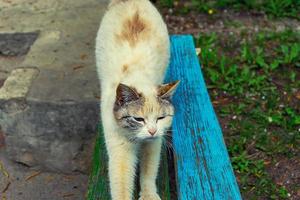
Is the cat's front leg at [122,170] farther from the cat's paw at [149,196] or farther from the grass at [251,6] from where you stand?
the grass at [251,6]

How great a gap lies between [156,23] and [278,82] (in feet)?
5.60

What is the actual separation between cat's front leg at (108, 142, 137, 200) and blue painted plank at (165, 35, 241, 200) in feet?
0.97

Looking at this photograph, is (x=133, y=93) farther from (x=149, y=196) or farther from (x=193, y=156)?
(x=193, y=156)

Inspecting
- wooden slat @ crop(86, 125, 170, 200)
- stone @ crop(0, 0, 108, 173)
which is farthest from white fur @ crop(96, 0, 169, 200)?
stone @ crop(0, 0, 108, 173)

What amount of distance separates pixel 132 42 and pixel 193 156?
0.84 meters

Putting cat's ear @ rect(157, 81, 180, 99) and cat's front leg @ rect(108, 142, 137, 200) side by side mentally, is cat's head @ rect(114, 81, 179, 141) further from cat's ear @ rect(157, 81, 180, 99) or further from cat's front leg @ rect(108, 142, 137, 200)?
cat's front leg @ rect(108, 142, 137, 200)

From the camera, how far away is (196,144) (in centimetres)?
339

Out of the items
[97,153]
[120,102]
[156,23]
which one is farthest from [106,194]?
[156,23]

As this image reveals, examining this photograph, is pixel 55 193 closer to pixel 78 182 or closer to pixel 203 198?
→ pixel 78 182

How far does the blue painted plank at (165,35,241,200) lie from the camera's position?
2977mm

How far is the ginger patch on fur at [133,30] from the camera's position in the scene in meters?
3.38

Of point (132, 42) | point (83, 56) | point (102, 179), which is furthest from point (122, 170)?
point (83, 56)

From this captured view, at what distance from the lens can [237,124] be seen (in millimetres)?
4316

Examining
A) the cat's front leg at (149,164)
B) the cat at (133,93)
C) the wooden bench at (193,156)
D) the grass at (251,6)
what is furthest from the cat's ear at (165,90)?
the grass at (251,6)
